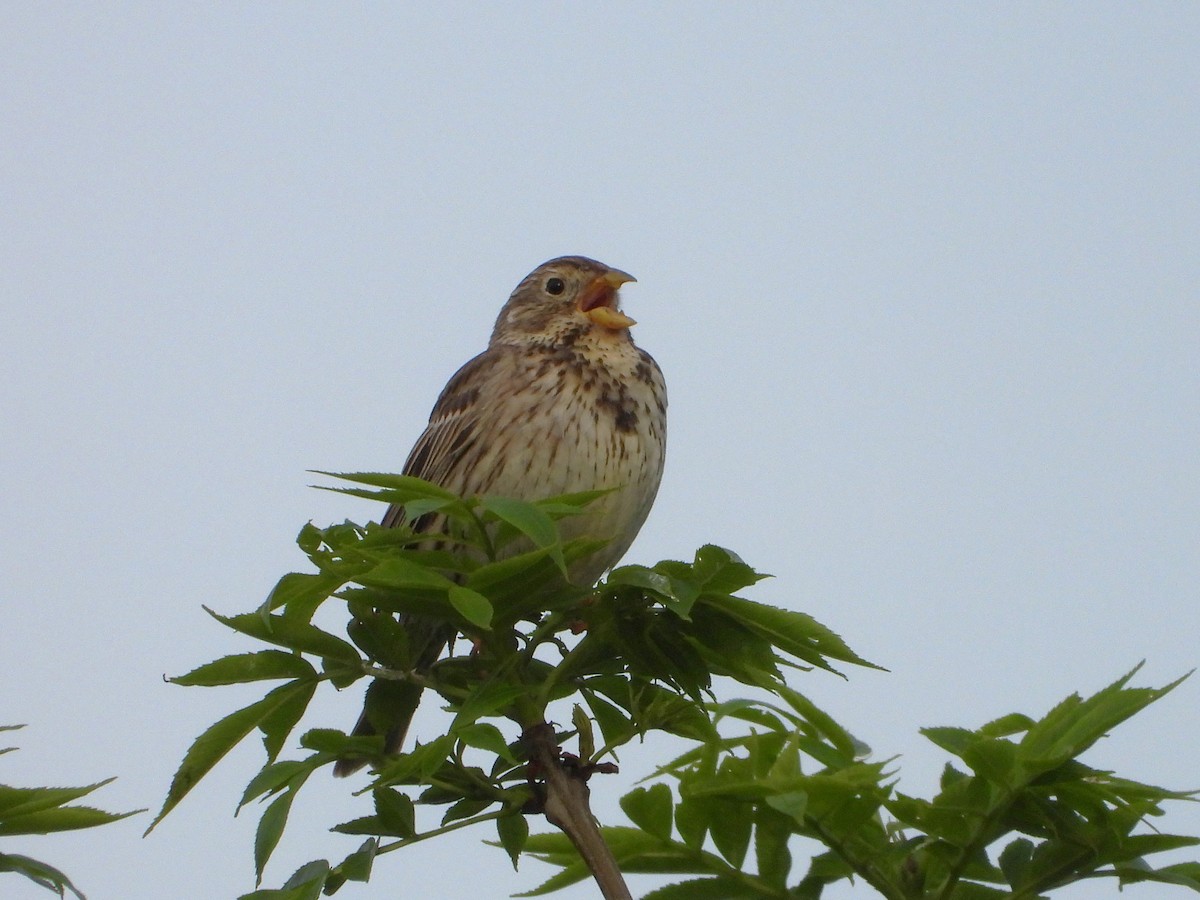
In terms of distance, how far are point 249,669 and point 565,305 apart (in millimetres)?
4149

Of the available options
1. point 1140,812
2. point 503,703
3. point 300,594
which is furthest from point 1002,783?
point 300,594

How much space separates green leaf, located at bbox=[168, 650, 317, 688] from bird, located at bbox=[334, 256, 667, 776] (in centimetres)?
193

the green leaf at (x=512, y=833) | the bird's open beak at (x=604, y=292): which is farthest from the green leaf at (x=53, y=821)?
the bird's open beak at (x=604, y=292)

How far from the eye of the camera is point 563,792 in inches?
139

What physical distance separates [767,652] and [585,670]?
0.54m

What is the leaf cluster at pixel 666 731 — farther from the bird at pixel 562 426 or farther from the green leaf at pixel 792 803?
the bird at pixel 562 426

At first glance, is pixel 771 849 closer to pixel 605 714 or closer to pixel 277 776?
pixel 605 714

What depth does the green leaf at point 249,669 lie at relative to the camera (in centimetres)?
346

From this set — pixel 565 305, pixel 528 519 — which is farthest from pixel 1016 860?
pixel 565 305

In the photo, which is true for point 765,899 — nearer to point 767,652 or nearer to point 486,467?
point 767,652

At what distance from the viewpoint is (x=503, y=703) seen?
11.1 ft

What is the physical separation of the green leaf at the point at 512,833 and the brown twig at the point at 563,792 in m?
0.07

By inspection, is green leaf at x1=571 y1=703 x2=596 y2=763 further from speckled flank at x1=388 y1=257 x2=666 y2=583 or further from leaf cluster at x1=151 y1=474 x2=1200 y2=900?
speckled flank at x1=388 y1=257 x2=666 y2=583

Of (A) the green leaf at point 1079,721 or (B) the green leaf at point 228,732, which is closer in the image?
(A) the green leaf at point 1079,721
